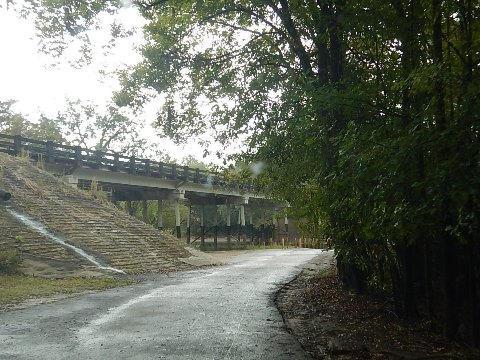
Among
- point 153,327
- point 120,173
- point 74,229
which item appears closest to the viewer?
point 153,327

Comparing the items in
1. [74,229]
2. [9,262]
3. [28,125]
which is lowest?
[9,262]

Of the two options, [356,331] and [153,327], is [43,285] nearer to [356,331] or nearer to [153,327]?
[153,327]

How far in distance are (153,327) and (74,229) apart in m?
13.7

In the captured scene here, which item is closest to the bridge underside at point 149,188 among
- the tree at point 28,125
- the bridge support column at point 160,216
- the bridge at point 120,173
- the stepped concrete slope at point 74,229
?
the bridge at point 120,173

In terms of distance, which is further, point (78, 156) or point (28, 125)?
point (28, 125)

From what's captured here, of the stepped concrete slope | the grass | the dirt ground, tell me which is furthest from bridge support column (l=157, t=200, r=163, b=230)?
the dirt ground

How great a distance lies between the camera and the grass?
1131cm

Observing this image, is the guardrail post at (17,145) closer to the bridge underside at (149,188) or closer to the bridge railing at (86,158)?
the bridge railing at (86,158)

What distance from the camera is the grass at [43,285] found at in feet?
37.1

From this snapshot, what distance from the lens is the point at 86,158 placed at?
30641mm

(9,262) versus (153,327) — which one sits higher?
(9,262)

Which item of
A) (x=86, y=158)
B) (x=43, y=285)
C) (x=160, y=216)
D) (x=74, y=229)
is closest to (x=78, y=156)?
(x=86, y=158)

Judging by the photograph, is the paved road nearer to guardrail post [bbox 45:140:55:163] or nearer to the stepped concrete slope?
the stepped concrete slope

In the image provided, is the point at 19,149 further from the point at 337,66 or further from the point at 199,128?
the point at 337,66
